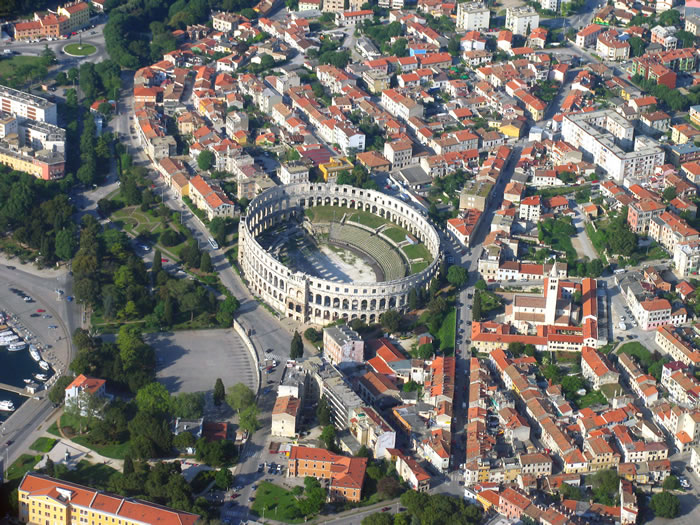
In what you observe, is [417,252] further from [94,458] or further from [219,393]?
[94,458]

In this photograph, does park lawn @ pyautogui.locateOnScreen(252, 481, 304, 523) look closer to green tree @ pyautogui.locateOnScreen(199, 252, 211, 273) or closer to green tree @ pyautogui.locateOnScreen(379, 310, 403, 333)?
green tree @ pyautogui.locateOnScreen(379, 310, 403, 333)

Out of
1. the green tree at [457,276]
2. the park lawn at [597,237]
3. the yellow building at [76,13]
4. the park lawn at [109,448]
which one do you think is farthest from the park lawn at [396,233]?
the yellow building at [76,13]

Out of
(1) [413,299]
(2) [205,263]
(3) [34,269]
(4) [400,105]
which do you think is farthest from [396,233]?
(3) [34,269]

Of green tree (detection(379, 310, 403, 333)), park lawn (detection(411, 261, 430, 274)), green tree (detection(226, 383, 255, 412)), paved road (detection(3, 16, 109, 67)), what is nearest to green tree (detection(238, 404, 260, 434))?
green tree (detection(226, 383, 255, 412))

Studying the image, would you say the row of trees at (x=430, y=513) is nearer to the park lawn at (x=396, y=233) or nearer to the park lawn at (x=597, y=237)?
the park lawn at (x=396, y=233)

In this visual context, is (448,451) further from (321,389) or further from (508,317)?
(508,317)
